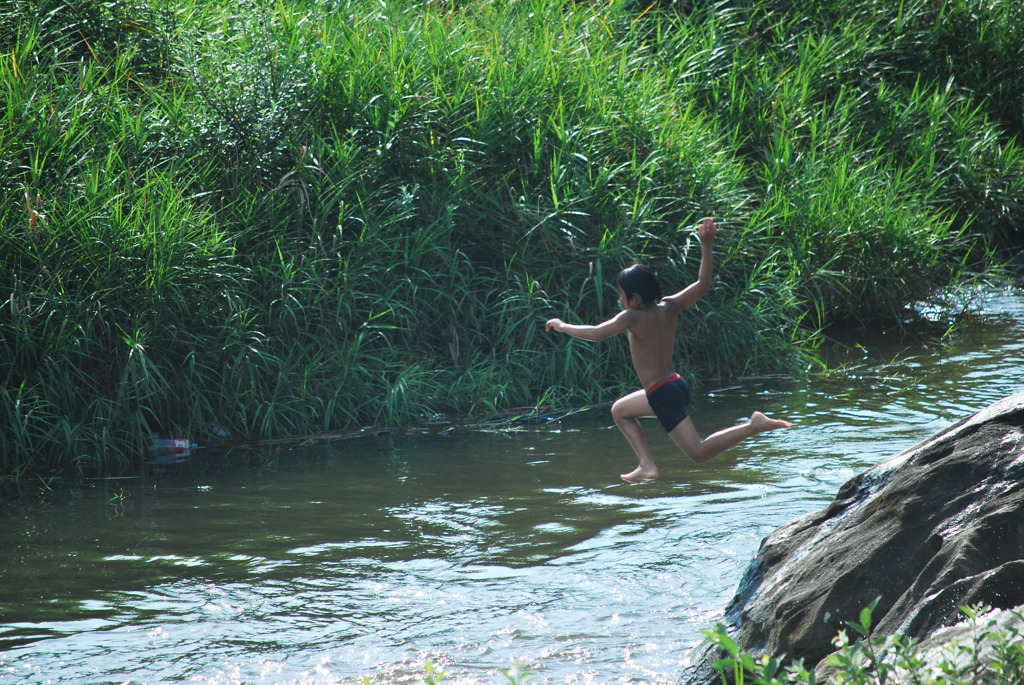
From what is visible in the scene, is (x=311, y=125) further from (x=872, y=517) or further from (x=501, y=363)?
(x=872, y=517)

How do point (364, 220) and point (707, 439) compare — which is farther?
point (364, 220)

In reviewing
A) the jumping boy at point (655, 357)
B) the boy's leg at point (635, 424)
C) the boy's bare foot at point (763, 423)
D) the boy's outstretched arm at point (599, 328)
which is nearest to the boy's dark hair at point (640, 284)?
the jumping boy at point (655, 357)

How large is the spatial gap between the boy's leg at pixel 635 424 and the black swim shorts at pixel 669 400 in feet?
0.37

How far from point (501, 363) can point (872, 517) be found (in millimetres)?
5079

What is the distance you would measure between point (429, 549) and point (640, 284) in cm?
181

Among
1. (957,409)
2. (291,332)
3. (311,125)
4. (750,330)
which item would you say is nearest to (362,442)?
(291,332)

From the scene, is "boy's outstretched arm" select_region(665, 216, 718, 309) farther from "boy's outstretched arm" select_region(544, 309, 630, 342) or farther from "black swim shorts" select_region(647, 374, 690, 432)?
"black swim shorts" select_region(647, 374, 690, 432)

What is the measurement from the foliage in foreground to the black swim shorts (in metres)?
2.97

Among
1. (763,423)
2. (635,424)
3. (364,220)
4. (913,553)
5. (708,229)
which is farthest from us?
(364,220)

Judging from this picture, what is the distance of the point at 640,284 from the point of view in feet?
18.0

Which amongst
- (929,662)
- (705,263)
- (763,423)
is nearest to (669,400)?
(763,423)

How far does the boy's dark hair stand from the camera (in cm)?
548

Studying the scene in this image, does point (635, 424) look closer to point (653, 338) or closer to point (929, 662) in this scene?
point (653, 338)

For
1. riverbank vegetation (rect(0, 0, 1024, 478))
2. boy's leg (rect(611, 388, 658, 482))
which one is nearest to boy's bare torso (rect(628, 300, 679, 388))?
boy's leg (rect(611, 388, 658, 482))
